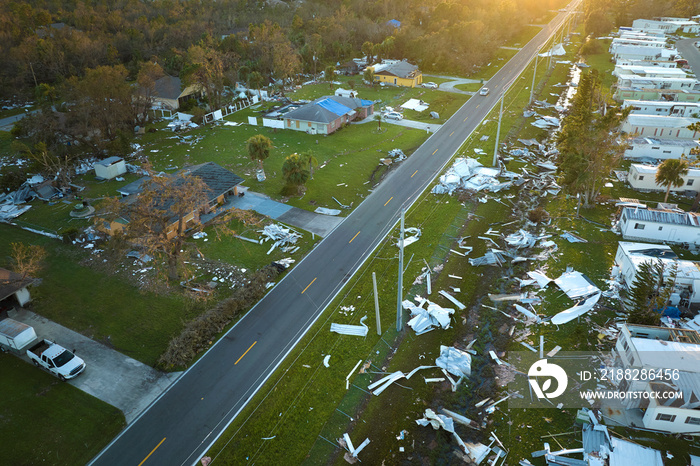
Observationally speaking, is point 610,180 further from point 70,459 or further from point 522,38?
point 522,38

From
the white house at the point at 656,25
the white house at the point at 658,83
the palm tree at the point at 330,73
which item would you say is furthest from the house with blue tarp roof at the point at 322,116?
the white house at the point at 656,25

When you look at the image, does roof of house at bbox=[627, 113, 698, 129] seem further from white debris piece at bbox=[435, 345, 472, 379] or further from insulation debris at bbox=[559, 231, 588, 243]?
white debris piece at bbox=[435, 345, 472, 379]

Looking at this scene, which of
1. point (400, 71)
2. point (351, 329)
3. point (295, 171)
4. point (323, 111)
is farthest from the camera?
point (400, 71)

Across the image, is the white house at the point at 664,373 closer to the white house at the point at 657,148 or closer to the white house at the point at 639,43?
the white house at the point at 657,148

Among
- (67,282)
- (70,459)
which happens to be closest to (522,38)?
(67,282)

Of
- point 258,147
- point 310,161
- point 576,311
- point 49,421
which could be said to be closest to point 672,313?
point 576,311

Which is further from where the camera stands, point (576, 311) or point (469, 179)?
point (469, 179)

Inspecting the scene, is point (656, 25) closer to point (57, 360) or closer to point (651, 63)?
point (651, 63)
